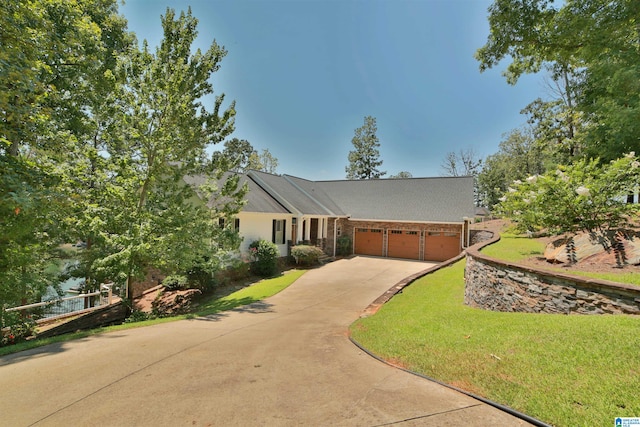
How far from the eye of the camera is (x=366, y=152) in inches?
1875

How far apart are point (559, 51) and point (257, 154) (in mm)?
40925

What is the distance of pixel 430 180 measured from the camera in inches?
1005

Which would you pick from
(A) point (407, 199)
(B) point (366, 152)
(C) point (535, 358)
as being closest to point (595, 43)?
(C) point (535, 358)

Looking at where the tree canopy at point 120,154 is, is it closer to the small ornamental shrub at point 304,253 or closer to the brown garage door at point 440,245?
the small ornamental shrub at point 304,253

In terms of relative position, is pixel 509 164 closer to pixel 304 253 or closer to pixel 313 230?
pixel 313 230

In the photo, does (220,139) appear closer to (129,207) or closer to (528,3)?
(129,207)

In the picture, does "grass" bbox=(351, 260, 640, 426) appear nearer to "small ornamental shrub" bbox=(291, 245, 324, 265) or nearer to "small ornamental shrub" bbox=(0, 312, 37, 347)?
"small ornamental shrub" bbox=(0, 312, 37, 347)

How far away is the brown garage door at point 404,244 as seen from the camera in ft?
72.4

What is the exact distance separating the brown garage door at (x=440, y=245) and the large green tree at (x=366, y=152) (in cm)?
2721

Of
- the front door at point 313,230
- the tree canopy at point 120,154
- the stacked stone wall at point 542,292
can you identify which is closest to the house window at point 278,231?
the front door at point 313,230

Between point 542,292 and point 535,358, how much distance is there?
2.51 m

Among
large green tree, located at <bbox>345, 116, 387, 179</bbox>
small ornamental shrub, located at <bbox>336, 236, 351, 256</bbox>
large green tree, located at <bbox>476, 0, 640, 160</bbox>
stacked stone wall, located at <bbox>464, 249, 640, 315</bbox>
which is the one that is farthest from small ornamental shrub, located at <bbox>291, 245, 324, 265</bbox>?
large green tree, located at <bbox>345, 116, 387, 179</bbox>

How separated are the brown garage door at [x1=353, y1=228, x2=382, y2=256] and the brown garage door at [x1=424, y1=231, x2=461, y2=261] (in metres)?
3.50

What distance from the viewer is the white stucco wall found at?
16297 millimetres
